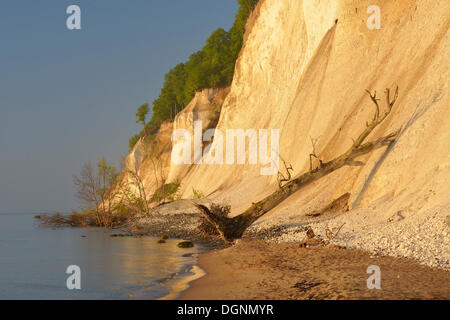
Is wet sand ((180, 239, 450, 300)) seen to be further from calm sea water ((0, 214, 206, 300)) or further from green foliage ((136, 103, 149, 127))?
green foliage ((136, 103, 149, 127))

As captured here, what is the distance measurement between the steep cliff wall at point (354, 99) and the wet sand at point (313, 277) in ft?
11.7

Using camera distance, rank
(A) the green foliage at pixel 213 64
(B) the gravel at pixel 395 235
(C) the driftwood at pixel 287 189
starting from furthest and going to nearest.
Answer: (A) the green foliage at pixel 213 64 → (C) the driftwood at pixel 287 189 → (B) the gravel at pixel 395 235

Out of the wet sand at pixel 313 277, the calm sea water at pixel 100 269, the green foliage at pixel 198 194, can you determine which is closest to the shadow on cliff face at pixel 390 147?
the wet sand at pixel 313 277

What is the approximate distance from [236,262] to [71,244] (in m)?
12.7

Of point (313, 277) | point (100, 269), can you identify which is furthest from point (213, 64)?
point (313, 277)

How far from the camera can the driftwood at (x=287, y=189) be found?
14.9m

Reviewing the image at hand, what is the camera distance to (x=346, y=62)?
2231 cm

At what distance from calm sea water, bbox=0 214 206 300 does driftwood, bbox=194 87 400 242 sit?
1.35 m

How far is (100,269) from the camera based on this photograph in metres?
12.6

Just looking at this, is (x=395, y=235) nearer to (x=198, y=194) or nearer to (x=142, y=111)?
(x=198, y=194)

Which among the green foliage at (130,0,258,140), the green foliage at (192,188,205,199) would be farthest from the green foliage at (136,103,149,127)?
the green foliage at (192,188,205,199)

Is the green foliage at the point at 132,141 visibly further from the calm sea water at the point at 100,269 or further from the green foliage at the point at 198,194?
the calm sea water at the point at 100,269

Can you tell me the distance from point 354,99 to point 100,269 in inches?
551

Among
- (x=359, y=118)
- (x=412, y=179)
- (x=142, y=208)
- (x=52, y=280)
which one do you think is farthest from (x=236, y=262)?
(x=142, y=208)
